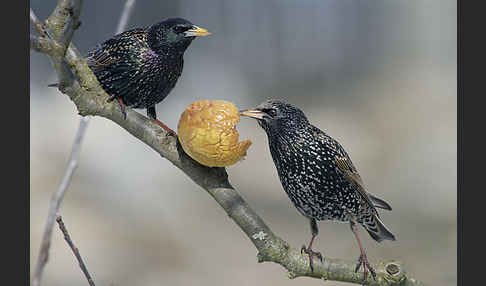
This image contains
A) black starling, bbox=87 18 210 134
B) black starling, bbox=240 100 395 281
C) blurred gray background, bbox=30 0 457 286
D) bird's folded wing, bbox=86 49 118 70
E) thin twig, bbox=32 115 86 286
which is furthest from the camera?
blurred gray background, bbox=30 0 457 286

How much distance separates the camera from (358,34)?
11758 millimetres

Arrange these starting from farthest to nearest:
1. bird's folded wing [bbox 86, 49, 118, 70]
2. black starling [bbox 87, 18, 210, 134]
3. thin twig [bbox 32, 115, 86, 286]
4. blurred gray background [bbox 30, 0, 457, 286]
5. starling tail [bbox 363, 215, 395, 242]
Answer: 1. blurred gray background [bbox 30, 0, 457, 286]
2. starling tail [bbox 363, 215, 395, 242]
3. bird's folded wing [bbox 86, 49, 118, 70]
4. black starling [bbox 87, 18, 210, 134]
5. thin twig [bbox 32, 115, 86, 286]

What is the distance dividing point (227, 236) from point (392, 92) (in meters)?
4.69

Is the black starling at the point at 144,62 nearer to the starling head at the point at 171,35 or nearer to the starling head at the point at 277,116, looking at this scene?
the starling head at the point at 171,35

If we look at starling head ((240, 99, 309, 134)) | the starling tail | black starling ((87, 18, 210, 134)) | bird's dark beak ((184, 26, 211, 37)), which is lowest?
the starling tail

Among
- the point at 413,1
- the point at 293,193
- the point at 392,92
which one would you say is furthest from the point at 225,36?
the point at 293,193

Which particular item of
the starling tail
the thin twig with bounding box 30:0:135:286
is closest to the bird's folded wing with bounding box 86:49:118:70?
the thin twig with bounding box 30:0:135:286

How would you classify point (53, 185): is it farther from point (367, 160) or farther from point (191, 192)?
point (367, 160)

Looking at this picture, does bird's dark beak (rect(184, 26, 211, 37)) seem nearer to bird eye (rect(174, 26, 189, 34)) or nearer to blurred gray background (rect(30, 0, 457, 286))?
bird eye (rect(174, 26, 189, 34))

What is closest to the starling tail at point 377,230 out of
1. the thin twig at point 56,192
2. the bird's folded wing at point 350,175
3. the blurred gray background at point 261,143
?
the bird's folded wing at point 350,175

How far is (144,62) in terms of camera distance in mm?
1780

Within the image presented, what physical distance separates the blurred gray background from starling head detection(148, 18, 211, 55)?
1108 millimetres

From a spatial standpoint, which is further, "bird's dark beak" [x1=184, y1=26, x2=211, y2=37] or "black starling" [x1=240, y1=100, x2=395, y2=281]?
"black starling" [x1=240, y1=100, x2=395, y2=281]

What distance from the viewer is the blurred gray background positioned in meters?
5.27
